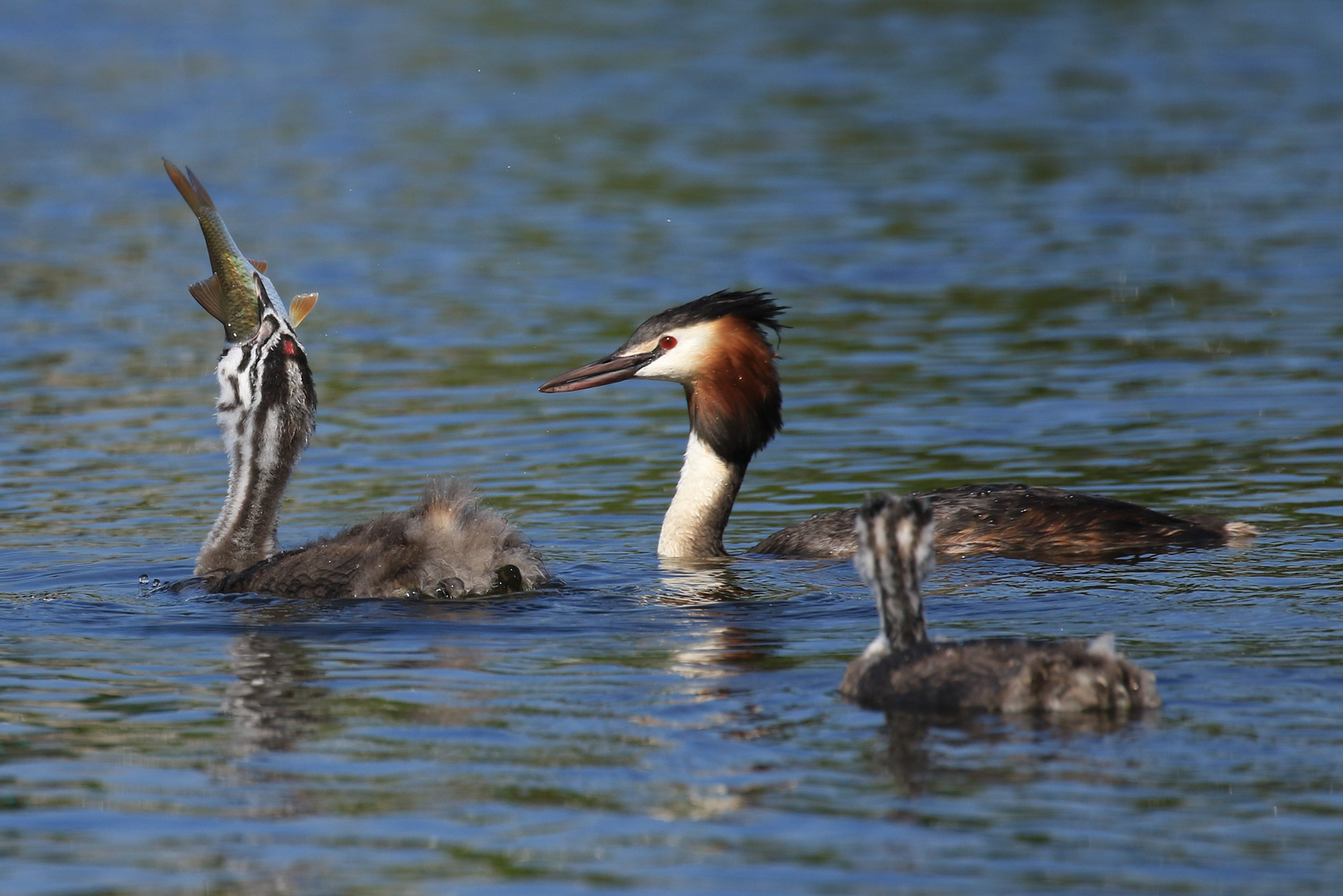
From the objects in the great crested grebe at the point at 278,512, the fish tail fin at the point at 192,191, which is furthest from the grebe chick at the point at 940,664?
the fish tail fin at the point at 192,191

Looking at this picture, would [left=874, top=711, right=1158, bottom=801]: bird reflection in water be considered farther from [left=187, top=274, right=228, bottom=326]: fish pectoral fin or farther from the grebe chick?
[left=187, top=274, right=228, bottom=326]: fish pectoral fin

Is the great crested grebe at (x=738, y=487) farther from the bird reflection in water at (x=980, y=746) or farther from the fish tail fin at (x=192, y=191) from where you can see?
the bird reflection in water at (x=980, y=746)

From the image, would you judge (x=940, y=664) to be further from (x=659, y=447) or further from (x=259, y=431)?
(x=659, y=447)

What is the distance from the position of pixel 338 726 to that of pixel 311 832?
1189 mm

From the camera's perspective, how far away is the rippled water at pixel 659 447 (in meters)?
6.43

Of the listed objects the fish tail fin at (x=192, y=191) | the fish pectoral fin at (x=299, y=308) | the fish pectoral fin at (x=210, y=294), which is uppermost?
the fish tail fin at (x=192, y=191)

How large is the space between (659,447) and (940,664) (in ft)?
22.8

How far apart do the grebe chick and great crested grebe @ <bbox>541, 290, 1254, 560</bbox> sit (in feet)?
9.46

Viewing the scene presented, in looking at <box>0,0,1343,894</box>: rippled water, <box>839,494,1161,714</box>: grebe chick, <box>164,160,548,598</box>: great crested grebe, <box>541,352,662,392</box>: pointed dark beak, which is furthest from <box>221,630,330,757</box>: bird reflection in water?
<box>541,352,662,392</box>: pointed dark beak

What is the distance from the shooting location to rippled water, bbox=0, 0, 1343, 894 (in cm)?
643

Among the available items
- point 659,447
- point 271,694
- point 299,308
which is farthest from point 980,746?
point 659,447

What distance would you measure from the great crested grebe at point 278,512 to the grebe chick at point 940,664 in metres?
2.36

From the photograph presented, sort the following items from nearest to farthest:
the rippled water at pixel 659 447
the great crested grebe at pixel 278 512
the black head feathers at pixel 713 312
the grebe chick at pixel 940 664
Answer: the rippled water at pixel 659 447 → the grebe chick at pixel 940 664 → the great crested grebe at pixel 278 512 → the black head feathers at pixel 713 312

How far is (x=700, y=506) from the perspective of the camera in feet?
38.1
